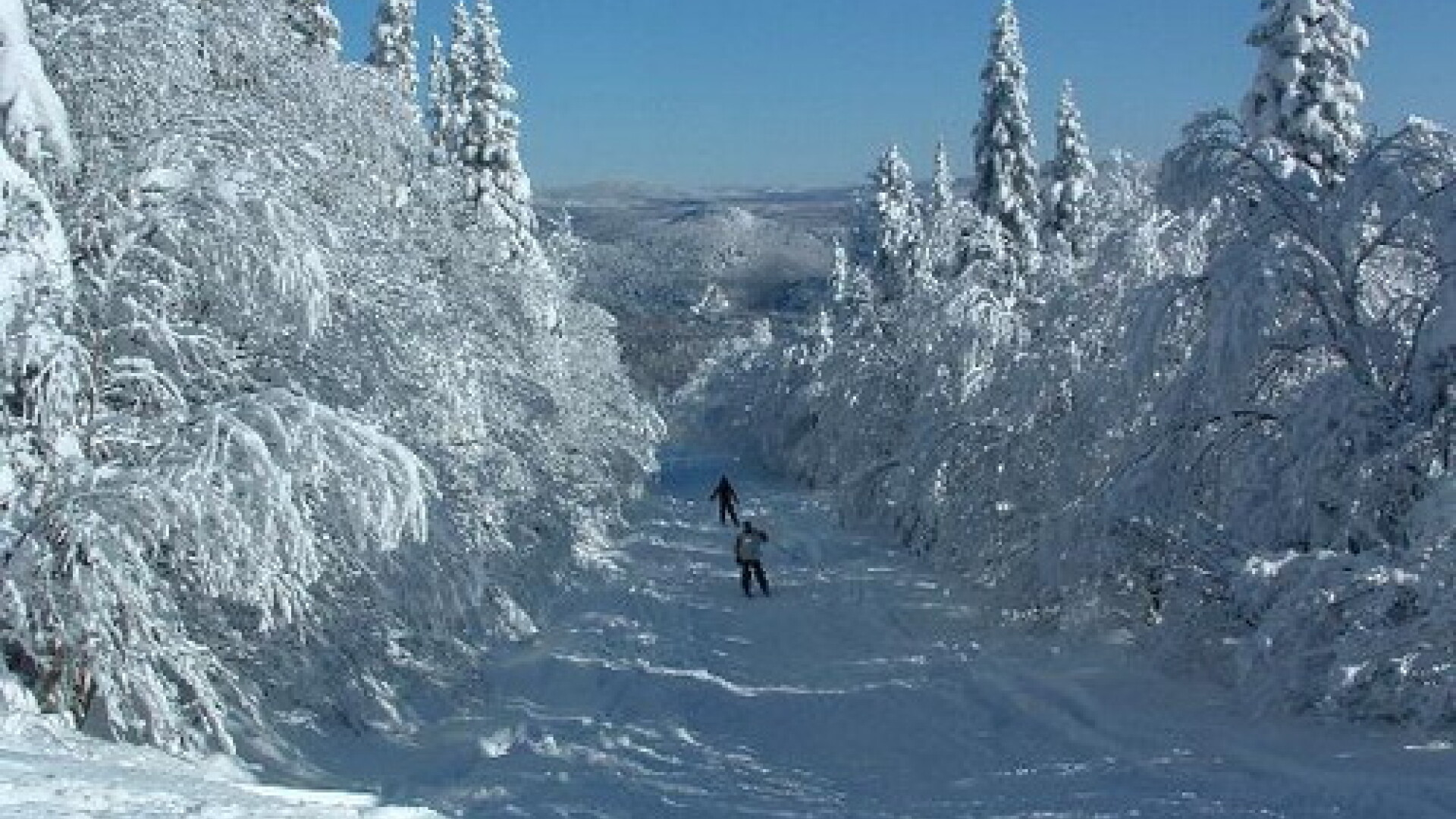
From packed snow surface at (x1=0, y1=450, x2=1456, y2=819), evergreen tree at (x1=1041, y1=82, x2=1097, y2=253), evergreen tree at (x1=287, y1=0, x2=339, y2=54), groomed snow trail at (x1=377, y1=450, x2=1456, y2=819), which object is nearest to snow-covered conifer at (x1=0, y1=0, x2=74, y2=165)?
packed snow surface at (x1=0, y1=450, x2=1456, y2=819)

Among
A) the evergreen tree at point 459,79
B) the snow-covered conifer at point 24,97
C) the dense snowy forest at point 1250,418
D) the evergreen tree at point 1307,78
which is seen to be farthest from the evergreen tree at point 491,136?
the snow-covered conifer at point 24,97

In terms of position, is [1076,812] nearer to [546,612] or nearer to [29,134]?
[29,134]

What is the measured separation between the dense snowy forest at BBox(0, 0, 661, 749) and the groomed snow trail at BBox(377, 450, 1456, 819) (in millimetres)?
1624

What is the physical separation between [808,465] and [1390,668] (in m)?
42.6

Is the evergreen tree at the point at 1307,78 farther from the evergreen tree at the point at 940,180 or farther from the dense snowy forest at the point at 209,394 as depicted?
the evergreen tree at the point at 940,180

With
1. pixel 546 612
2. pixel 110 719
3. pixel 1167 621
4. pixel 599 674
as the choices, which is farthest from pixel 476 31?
pixel 110 719

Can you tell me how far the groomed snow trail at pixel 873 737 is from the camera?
1116 centimetres

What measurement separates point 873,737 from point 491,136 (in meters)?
24.6

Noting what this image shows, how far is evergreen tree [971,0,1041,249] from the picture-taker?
39.2 meters

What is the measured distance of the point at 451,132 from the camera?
35.6 meters

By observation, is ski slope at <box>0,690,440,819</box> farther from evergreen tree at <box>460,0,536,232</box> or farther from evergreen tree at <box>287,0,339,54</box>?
evergreen tree at <box>460,0,536,232</box>

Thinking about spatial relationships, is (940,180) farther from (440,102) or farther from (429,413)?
(429,413)

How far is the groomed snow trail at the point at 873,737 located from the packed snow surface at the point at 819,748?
0.03 meters

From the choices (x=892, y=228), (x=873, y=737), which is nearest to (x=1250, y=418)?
(x=873, y=737)
